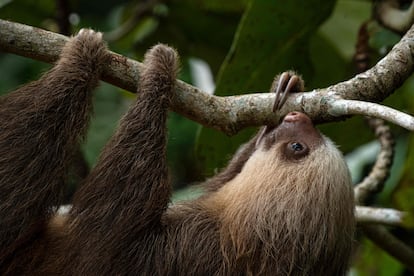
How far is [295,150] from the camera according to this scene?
4852 millimetres

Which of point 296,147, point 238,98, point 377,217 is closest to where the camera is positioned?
point 238,98

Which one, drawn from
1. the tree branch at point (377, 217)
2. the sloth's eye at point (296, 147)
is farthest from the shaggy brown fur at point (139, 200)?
the tree branch at point (377, 217)

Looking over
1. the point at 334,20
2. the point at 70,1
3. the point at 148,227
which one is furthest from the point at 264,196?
the point at 70,1

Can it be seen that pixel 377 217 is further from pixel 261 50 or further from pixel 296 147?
pixel 261 50

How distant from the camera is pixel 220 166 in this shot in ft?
19.0

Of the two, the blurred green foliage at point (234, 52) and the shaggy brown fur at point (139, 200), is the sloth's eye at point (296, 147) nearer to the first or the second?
the shaggy brown fur at point (139, 200)

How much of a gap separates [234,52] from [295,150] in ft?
3.24

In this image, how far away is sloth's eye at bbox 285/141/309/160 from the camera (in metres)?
4.83

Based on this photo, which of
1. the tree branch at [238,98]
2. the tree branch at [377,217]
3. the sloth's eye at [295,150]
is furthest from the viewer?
the tree branch at [377,217]

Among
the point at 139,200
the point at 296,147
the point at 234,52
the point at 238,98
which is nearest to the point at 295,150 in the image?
the point at 296,147

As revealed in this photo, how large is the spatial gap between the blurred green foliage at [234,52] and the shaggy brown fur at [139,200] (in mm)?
730

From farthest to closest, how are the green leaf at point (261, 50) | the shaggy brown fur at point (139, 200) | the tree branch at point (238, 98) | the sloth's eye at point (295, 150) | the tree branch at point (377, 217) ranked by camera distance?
the green leaf at point (261, 50)
the tree branch at point (377, 217)
the sloth's eye at point (295, 150)
the shaggy brown fur at point (139, 200)
the tree branch at point (238, 98)

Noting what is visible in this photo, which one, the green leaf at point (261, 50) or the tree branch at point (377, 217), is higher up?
the green leaf at point (261, 50)

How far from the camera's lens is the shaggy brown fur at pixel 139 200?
4.67 m
